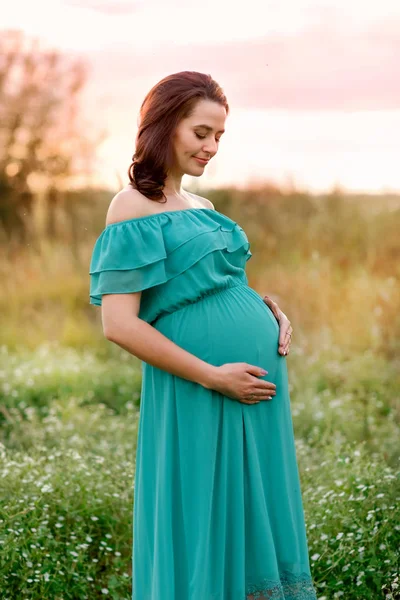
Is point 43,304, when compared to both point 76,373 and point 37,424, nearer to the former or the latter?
point 76,373

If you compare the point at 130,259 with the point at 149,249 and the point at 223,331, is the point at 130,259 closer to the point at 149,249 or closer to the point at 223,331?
the point at 149,249

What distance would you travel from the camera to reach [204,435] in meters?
2.66

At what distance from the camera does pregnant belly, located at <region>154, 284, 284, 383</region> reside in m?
2.68

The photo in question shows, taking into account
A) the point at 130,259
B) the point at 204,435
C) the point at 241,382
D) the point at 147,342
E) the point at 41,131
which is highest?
the point at 41,131

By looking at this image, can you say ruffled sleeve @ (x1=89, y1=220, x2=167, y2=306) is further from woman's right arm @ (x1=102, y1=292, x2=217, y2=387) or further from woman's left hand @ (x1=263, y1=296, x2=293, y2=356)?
woman's left hand @ (x1=263, y1=296, x2=293, y2=356)

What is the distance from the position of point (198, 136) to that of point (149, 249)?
42 centimetres

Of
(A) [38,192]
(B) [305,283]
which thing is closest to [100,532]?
(B) [305,283]

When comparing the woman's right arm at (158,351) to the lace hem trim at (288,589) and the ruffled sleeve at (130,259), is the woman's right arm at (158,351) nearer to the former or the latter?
the ruffled sleeve at (130,259)

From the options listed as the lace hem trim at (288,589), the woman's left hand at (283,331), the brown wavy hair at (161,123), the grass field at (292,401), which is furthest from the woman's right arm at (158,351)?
the grass field at (292,401)

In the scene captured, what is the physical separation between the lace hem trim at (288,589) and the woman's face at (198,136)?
52.7 inches

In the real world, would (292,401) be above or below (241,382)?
above

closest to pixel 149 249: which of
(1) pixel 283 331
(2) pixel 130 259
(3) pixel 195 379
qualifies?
(2) pixel 130 259

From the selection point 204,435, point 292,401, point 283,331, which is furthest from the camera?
point 292,401

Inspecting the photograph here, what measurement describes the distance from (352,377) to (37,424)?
247 cm
